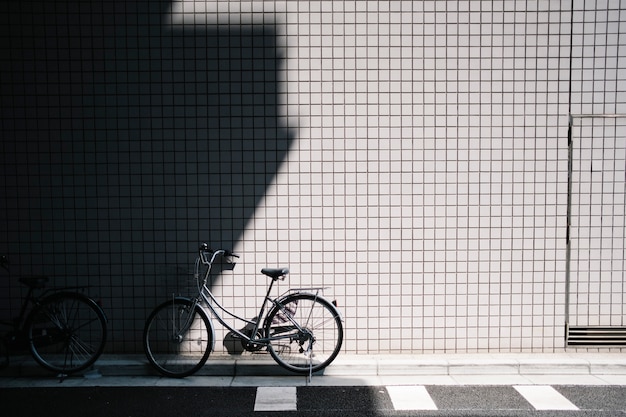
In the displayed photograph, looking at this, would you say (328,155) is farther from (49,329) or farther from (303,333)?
(49,329)

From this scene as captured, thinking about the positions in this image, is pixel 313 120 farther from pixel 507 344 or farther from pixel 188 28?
pixel 507 344

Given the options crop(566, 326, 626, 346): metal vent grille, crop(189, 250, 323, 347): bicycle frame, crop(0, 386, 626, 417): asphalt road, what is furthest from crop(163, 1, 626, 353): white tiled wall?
crop(0, 386, 626, 417): asphalt road

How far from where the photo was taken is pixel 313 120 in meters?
6.45

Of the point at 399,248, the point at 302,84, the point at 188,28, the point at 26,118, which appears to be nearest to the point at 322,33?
the point at 302,84

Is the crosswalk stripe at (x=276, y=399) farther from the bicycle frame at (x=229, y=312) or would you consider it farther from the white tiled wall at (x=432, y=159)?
the white tiled wall at (x=432, y=159)

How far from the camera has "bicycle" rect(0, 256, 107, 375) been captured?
607 cm

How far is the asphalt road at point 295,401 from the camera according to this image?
5.04 meters

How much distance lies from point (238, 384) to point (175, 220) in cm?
201

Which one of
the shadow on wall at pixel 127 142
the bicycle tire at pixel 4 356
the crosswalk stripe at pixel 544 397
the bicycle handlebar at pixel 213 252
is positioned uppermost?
the shadow on wall at pixel 127 142

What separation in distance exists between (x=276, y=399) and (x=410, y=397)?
130 centimetres

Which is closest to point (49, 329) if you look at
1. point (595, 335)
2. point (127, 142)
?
point (127, 142)

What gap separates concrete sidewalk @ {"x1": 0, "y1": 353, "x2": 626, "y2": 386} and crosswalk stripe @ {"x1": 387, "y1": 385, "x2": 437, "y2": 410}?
185 millimetres

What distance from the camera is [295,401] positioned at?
17.5 feet

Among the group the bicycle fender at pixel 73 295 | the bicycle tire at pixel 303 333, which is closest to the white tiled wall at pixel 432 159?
the bicycle tire at pixel 303 333
